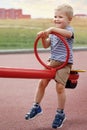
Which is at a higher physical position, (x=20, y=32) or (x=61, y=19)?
(x=61, y=19)

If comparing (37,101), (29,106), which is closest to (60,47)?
(37,101)

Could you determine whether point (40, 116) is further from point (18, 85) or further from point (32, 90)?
point (18, 85)

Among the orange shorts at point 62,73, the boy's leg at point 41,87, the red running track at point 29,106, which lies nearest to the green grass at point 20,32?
the red running track at point 29,106

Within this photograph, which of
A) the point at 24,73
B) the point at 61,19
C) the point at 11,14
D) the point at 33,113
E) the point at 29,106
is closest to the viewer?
the point at 24,73

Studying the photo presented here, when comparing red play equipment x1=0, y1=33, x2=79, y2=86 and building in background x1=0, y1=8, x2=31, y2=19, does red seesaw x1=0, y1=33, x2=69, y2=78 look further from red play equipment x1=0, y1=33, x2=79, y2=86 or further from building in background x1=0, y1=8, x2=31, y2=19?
building in background x1=0, y1=8, x2=31, y2=19

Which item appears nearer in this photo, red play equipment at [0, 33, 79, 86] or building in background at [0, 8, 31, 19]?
red play equipment at [0, 33, 79, 86]

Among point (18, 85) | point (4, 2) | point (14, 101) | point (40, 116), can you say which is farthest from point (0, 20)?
point (40, 116)

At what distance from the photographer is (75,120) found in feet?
7.19

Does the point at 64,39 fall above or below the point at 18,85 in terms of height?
above

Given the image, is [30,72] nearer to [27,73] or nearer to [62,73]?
[27,73]

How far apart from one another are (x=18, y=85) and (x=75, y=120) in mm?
1160

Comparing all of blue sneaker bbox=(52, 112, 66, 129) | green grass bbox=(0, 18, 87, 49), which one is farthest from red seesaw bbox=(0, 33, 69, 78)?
green grass bbox=(0, 18, 87, 49)

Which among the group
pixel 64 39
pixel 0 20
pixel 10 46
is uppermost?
pixel 64 39

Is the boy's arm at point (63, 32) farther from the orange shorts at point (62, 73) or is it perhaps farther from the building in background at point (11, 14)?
the building in background at point (11, 14)
